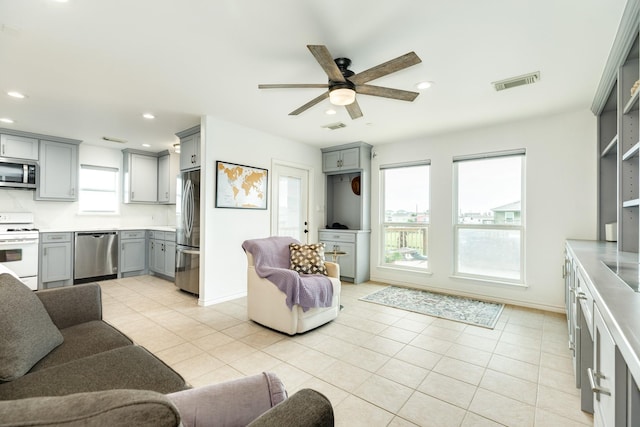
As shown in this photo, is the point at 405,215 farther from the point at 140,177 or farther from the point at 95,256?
the point at 95,256

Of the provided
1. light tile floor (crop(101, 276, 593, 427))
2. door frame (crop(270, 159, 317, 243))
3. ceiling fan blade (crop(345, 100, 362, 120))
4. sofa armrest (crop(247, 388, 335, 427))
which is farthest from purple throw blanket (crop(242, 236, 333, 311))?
sofa armrest (crop(247, 388, 335, 427))

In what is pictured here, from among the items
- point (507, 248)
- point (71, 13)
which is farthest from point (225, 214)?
point (507, 248)

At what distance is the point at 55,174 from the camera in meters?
4.82

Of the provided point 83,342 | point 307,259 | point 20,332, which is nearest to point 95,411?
point 20,332

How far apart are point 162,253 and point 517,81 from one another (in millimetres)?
Answer: 5607

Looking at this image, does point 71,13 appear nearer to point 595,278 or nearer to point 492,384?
point 595,278

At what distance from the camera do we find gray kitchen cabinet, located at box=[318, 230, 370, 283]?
5055 millimetres

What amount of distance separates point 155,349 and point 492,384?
8.86 feet

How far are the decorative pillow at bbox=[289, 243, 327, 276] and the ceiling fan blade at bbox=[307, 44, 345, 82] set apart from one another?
1871 millimetres

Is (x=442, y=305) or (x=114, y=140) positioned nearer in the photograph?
(x=442, y=305)

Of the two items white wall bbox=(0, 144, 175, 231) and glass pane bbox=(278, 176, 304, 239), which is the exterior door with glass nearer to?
glass pane bbox=(278, 176, 304, 239)

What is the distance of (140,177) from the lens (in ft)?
18.9

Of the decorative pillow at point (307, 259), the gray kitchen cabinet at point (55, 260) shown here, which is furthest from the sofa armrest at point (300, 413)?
the gray kitchen cabinet at point (55, 260)

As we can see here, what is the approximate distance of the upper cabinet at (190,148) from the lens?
4070 mm
